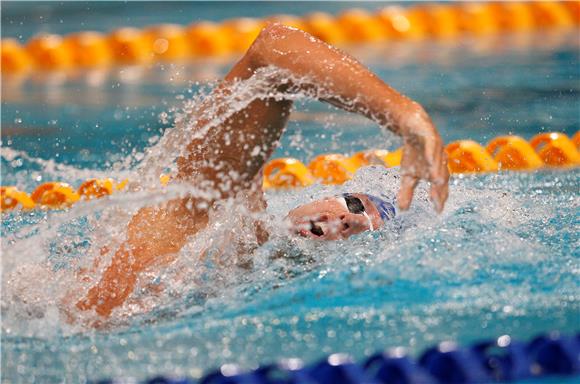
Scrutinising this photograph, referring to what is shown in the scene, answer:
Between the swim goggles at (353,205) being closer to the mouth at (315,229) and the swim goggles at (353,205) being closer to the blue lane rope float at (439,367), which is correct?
the mouth at (315,229)

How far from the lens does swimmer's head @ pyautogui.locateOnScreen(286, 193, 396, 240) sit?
2.31m

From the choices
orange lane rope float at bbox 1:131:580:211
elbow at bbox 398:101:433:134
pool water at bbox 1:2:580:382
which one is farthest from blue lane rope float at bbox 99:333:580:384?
orange lane rope float at bbox 1:131:580:211

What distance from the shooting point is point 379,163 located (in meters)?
3.63

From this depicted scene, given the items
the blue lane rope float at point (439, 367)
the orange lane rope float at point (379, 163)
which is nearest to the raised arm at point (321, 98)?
the blue lane rope float at point (439, 367)

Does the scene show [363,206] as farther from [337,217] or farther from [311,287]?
[311,287]

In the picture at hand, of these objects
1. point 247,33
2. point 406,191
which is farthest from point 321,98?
point 247,33

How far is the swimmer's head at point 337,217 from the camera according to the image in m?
2.31

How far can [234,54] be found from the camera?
6711mm

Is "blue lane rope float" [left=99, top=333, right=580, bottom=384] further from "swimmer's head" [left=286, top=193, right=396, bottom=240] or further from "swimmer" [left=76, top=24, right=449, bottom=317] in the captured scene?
"swimmer's head" [left=286, top=193, right=396, bottom=240]

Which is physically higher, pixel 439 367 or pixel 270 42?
pixel 270 42

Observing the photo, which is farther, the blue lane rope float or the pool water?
the pool water

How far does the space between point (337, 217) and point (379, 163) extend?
1324 millimetres

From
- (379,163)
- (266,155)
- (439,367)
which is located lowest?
(439,367)

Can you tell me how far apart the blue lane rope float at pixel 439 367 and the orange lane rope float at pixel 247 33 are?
16.8 ft
